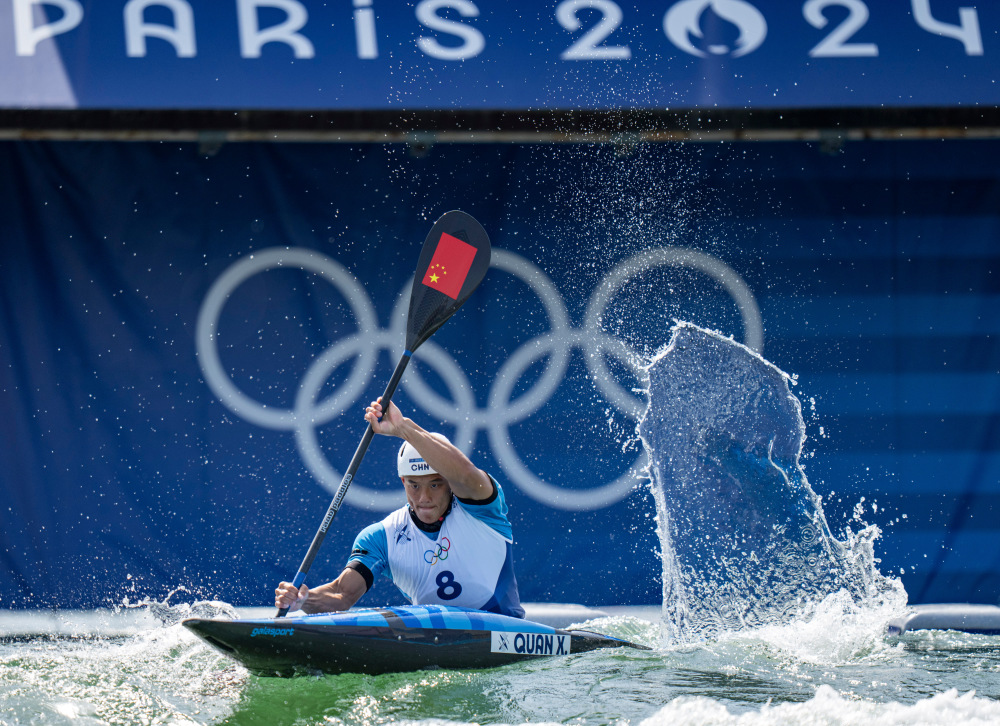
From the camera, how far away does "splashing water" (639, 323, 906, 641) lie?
→ 5.04m

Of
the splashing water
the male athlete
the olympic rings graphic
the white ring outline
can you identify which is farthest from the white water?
the white ring outline

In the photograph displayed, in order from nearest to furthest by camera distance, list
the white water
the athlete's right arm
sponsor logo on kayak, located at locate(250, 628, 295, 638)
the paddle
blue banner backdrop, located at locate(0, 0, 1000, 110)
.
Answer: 1. the white water
2. sponsor logo on kayak, located at locate(250, 628, 295, 638)
3. the athlete's right arm
4. the paddle
5. blue banner backdrop, located at locate(0, 0, 1000, 110)

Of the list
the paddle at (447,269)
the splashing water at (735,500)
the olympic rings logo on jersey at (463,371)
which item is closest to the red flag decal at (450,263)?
the paddle at (447,269)

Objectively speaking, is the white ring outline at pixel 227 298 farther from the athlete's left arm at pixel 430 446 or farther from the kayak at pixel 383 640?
the kayak at pixel 383 640

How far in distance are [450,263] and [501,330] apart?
49.9 inches

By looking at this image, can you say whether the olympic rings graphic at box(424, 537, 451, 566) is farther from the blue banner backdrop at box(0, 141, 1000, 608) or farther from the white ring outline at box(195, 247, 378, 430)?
the white ring outline at box(195, 247, 378, 430)

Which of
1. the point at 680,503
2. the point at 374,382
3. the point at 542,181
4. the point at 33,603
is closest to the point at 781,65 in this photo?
the point at 542,181

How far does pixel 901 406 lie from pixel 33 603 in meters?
4.63

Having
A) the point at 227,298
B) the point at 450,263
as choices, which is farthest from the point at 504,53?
the point at 227,298

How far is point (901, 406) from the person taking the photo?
17.6ft

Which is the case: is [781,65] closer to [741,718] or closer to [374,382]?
[374,382]

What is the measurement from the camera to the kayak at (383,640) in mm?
3164

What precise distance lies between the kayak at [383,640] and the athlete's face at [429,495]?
1.31ft

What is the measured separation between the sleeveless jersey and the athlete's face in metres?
0.06
